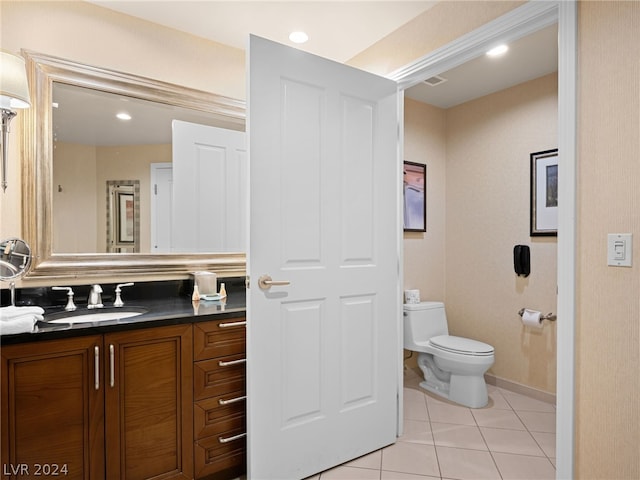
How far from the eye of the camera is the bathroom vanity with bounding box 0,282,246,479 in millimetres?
1438

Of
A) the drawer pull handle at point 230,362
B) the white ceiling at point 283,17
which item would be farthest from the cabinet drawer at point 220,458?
the white ceiling at point 283,17

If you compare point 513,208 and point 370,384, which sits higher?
point 513,208

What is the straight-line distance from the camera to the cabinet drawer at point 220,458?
1794 millimetres

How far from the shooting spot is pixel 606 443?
140 cm

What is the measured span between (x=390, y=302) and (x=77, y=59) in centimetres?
213

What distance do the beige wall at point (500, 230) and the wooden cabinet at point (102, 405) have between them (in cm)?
A: 252

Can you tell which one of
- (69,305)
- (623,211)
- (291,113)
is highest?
(291,113)

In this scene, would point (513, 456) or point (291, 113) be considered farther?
point (513, 456)

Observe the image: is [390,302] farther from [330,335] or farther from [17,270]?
[17,270]

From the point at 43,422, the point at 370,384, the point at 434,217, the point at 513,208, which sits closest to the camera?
the point at 43,422

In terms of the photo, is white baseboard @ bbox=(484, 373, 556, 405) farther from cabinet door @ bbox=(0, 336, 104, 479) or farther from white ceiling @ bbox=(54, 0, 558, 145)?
cabinet door @ bbox=(0, 336, 104, 479)

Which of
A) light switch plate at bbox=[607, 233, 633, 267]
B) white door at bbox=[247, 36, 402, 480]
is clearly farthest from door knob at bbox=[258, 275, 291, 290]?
light switch plate at bbox=[607, 233, 633, 267]

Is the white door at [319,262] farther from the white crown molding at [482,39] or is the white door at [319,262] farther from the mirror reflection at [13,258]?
the mirror reflection at [13,258]

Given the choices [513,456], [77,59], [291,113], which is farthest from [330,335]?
[77,59]
